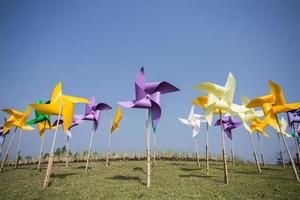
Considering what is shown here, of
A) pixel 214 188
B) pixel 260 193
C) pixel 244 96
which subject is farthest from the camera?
pixel 244 96

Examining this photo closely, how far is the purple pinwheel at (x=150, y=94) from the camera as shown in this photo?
311 inches

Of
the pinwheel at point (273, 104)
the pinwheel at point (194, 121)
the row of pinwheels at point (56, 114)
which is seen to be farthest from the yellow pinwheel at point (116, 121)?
the pinwheel at point (273, 104)

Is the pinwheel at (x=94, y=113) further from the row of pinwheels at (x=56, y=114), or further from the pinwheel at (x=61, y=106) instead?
the pinwheel at (x=61, y=106)

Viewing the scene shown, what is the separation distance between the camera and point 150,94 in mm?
8164

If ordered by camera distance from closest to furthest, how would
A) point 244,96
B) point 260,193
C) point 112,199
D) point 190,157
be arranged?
point 112,199 < point 260,193 < point 244,96 < point 190,157

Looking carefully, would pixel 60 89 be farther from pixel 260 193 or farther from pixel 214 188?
pixel 260 193

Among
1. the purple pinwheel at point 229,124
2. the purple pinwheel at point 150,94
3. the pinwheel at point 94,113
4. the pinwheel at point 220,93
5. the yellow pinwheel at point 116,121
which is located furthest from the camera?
the yellow pinwheel at point 116,121

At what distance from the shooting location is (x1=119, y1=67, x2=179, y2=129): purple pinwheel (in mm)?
7887

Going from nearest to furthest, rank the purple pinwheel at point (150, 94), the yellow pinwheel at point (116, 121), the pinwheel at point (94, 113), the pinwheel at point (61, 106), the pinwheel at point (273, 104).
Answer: the purple pinwheel at point (150, 94)
the pinwheel at point (61, 106)
the pinwheel at point (273, 104)
the pinwheel at point (94, 113)
the yellow pinwheel at point (116, 121)

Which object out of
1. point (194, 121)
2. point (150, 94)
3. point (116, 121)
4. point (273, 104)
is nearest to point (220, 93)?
point (150, 94)

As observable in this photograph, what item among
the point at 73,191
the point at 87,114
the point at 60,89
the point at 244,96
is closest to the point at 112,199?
the point at 73,191

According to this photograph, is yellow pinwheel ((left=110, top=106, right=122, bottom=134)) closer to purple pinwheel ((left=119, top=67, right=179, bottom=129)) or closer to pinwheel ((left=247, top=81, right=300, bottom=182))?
A: purple pinwheel ((left=119, top=67, right=179, bottom=129))

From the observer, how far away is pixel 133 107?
7.87 meters

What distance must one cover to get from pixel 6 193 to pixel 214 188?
7054 millimetres
